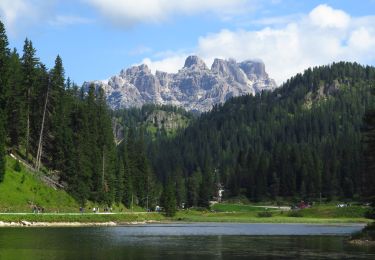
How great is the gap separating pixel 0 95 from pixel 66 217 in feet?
85.7

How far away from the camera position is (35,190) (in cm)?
10331

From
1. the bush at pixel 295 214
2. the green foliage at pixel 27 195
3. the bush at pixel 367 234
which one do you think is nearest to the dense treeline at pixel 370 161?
the bush at pixel 367 234

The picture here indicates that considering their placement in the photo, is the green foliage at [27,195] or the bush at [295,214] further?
the bush at [295,214]

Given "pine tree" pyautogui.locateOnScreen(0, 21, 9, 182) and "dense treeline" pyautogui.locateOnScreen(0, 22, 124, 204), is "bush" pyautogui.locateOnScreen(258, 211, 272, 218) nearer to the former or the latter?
"dense treeline" pyautogui.locateOnScreen(0, 22, 124, 204)

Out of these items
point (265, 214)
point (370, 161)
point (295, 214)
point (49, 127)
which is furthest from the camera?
point (265, 214)

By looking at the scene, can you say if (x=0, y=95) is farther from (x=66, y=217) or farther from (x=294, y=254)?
(x=294, y=254)

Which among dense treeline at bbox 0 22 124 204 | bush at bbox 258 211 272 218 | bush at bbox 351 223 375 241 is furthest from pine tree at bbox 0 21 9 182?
bush at bbox 258 211 272 218

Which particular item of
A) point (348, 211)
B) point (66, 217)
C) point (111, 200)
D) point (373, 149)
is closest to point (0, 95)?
point (66, 217)

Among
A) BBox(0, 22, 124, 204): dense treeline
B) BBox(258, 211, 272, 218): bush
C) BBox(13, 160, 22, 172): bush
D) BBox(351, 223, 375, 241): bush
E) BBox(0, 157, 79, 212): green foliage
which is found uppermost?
BBox(0, 22, 124, 204): dense treeline

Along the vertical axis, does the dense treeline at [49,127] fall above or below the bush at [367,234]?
above

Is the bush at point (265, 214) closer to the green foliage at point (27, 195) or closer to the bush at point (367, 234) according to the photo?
the green foliage at point (27, 195)

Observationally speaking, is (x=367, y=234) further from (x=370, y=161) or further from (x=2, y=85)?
(x=2, y=85)

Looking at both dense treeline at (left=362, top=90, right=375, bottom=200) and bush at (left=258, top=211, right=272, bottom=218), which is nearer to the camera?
dense treeline at (left=362, top=90, right=375, bottom=200)

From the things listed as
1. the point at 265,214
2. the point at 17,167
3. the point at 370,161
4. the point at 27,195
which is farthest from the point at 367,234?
the point at 265,214
